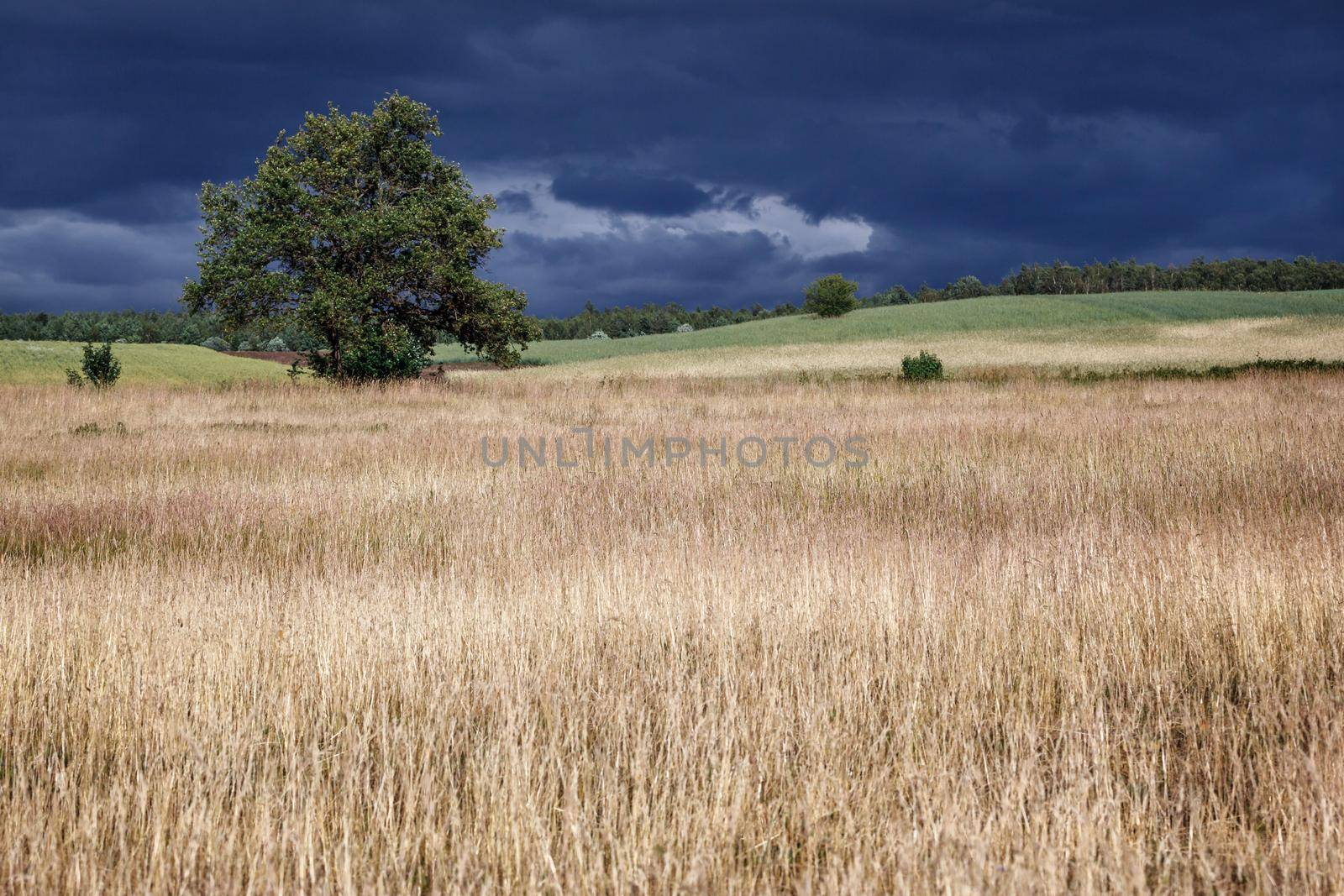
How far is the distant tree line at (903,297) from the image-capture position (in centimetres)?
11125

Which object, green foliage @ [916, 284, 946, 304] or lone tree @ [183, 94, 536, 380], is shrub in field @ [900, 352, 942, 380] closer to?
lone tree @ [183, 94, 536, 380]

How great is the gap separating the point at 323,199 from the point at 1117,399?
2500cm

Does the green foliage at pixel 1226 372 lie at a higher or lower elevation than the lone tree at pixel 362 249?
lower

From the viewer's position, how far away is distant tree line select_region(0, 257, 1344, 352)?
11125 cm

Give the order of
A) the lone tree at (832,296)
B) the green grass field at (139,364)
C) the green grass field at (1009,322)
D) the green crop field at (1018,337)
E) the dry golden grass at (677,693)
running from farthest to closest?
1. the lone tree at (832,296)
2. the green grass field at (1009,322)
3. the green crop field at (1018,337)
4. the green grass field at (139,364)
5. the dry golden grass at (677,693)

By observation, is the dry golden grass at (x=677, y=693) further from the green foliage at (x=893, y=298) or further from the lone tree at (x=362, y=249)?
the green foliage at (x=893, y=298)

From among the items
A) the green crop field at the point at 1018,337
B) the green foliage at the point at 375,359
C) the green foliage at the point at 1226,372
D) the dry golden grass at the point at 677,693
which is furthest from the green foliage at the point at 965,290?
the dry golden grass at the point at 677,693

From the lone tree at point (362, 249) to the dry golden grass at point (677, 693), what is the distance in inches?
767

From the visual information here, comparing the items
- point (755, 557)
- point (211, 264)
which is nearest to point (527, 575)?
point (755, 557)

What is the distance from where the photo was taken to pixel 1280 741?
12.0 ft

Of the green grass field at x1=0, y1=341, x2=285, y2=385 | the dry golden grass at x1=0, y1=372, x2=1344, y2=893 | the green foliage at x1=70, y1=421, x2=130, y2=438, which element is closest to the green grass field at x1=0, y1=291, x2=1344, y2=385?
the green grass field at x1=0, y1=341, x2=285, y2=385

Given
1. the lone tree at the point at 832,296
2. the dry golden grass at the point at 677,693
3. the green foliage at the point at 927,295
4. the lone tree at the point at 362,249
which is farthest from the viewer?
the green foliage at the point at 927,295

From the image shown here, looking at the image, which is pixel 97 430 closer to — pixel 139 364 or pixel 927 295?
pixel 139 364

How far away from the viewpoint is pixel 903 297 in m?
168
